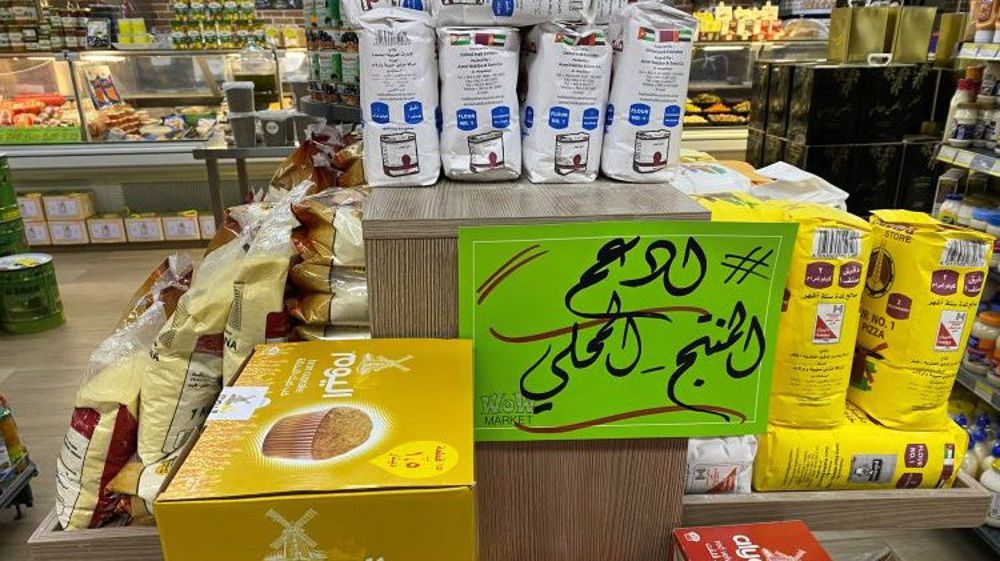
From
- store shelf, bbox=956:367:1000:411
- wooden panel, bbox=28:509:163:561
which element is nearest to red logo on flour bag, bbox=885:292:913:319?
wooden panel, bbox=28:509:163:561

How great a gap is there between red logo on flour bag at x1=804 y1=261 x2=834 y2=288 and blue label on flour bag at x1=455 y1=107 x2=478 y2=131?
0.52 metres

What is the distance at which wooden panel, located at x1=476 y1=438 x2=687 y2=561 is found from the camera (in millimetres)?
1008

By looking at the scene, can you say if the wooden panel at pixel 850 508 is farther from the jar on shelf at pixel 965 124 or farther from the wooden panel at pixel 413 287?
the jar on shelf at pixel 965 124

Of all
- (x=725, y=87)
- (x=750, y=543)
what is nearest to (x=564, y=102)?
(x=750, y=543)

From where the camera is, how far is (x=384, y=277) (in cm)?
93

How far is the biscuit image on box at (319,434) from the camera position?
0.73 m

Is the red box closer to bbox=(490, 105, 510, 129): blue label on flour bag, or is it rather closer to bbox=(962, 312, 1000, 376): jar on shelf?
bbox=(490, 105, 510, 129): blue label on flour bag

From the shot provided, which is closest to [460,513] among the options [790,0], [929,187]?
[929,187]

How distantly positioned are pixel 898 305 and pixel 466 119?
69 cm

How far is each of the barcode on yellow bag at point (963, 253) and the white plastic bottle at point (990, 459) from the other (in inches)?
68.8

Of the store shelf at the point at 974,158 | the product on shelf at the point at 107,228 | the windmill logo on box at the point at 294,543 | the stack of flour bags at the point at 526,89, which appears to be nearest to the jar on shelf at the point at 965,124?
the store shelf at the point at 974,158

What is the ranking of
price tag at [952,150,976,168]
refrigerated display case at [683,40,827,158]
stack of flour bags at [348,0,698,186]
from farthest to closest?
refrigerated display case at [683,40,827,158] < price tag at [952,150,976,168] < stack of flour bags at [348,0,698,186]

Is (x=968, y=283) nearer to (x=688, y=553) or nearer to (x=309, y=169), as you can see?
(x=688, y=553)

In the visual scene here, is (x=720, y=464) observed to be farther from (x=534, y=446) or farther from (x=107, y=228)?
(x=107, y=228)
